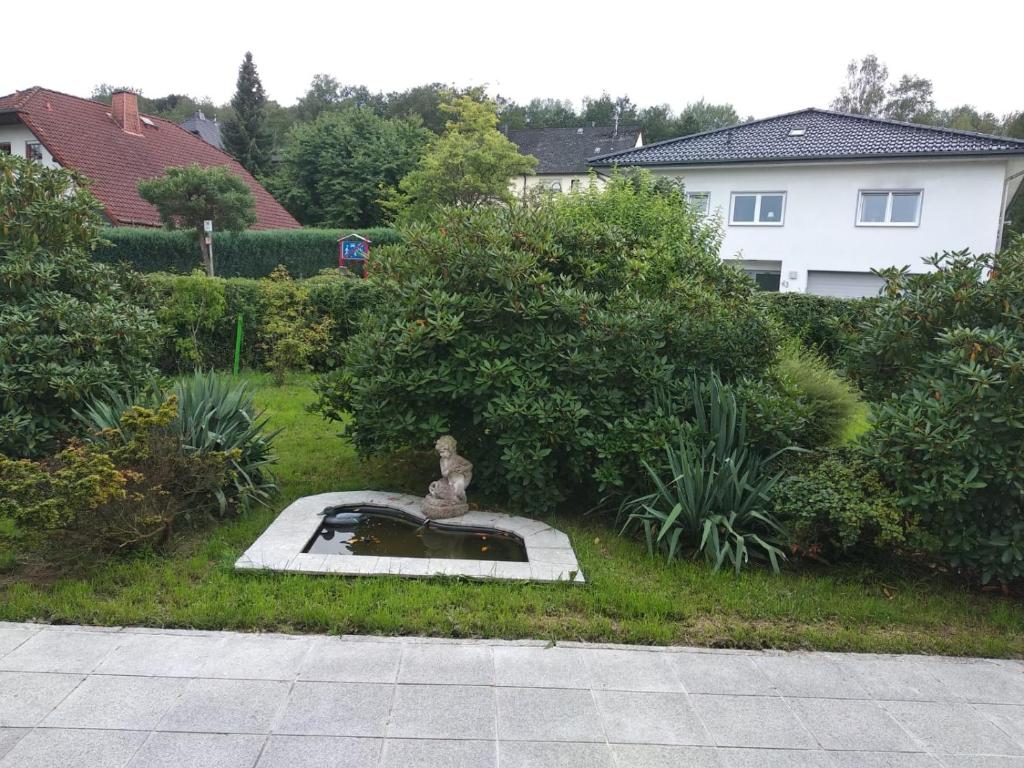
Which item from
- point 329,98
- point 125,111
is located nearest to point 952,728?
point 125,111

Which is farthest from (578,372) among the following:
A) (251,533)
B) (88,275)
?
(88,275)

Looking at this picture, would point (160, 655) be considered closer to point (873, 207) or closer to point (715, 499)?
point (715, 499)

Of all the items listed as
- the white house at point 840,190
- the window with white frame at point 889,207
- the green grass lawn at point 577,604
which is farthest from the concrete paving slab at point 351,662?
the window with white frame at point 889,207

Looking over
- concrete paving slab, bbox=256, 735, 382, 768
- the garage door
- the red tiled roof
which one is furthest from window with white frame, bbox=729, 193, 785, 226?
concrete paving slab, bbox=256, 735, 382, 768

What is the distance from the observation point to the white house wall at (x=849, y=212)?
20328mm

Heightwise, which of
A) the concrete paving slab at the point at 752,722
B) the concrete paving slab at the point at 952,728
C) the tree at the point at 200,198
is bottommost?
the concrete paving slab at the point at 952,728

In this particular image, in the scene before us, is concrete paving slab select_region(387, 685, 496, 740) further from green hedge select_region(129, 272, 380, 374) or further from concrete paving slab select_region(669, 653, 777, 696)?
green hedge select_region(129, 272, 380, 374)

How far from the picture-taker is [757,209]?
2300 centimetres

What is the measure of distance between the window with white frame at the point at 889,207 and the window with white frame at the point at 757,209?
2263mm

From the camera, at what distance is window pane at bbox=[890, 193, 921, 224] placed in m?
21.1

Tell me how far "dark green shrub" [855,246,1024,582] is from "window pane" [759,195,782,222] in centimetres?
1932

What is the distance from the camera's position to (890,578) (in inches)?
179

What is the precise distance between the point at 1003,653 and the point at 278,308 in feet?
31.1

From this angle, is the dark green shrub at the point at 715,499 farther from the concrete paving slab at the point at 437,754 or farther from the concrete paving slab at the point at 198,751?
the concrete paving slab at the point at 198,751
